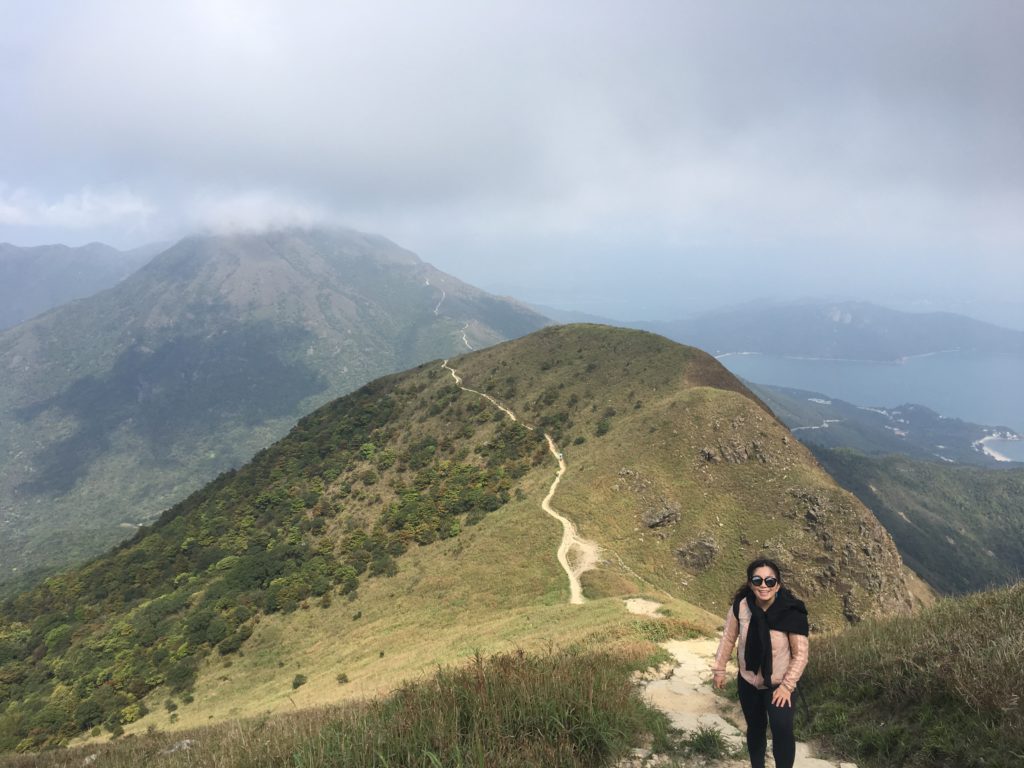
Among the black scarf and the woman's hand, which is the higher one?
the black scarf

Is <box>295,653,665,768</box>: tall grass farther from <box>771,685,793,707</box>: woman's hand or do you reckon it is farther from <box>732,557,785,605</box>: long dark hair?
<box>732,557,785,605</box>: long dark hair

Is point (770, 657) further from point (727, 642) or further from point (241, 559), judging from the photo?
point (241, 559)

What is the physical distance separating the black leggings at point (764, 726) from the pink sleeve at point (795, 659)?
1.22 feet

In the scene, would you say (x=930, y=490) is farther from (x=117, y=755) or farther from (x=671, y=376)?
(x=117, y=755)

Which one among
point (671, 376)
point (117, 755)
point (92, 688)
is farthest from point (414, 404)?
point (117, 755)

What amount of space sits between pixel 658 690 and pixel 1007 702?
728 centimetres

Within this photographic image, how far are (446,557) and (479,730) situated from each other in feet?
133

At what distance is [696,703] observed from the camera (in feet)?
35.7

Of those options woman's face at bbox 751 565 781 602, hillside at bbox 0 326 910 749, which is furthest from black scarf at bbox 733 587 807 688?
hillside at bbox 0 326 910 749

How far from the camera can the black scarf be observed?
21.9 ft

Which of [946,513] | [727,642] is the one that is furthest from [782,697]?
Answer: [946,513]

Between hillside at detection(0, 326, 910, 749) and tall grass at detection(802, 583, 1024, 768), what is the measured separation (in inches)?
395

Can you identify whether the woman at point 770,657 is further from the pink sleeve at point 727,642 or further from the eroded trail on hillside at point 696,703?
the eroded trail on hillside at point 696,703

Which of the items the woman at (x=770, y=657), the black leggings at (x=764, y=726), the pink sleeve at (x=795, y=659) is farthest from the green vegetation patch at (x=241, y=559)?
the pink sleeve at (x=795, y=659)
